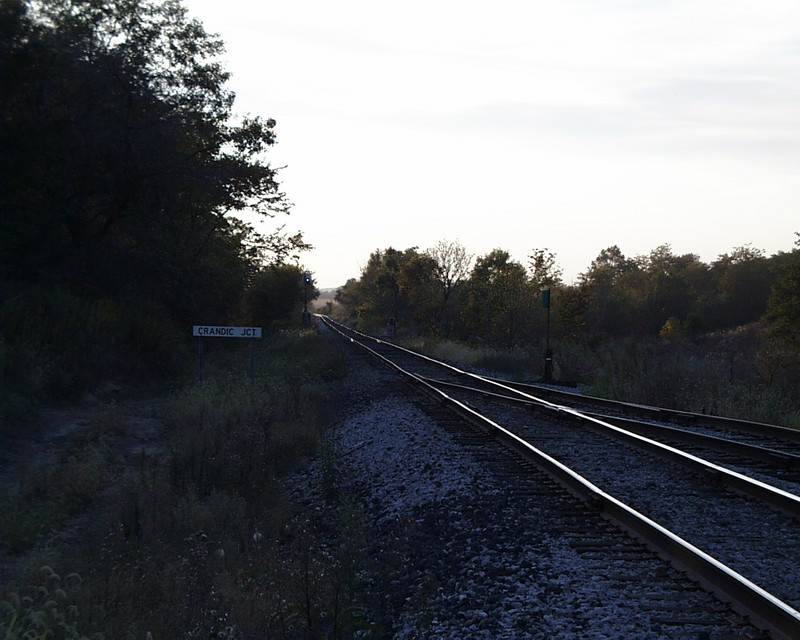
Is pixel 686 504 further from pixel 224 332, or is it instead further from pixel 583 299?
pixel 583 299

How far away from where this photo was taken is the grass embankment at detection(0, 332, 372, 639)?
18.5 feet

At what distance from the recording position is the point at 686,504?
7.66 meters

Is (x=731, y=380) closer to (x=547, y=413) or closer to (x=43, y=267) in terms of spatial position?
(x=547, y=413)

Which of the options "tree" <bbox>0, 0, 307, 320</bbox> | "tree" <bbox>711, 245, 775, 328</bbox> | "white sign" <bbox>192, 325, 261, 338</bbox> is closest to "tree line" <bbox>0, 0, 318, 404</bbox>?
"tree" <bbox>0, 0, 307, 320</bbox>

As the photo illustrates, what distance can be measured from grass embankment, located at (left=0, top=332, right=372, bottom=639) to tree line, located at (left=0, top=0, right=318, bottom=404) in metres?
5.75

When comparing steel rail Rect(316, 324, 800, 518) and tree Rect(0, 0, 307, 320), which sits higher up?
tree Rect(0, 0, 307, 320)

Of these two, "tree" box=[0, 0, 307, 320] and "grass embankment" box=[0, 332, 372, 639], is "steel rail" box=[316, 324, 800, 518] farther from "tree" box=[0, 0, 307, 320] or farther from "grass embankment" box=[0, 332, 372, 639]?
"tree" box=[0, 0, 307, 320]

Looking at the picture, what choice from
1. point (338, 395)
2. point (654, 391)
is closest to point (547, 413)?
point (654, 391)

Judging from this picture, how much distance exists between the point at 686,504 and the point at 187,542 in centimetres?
538

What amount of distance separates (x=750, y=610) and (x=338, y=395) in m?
14.8

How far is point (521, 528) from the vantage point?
6.80 meters

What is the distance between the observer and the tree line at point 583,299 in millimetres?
37688

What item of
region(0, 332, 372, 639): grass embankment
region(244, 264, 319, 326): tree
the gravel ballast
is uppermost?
region(244, 264, 319, 326): tree

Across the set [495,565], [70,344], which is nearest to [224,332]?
[70,344]
